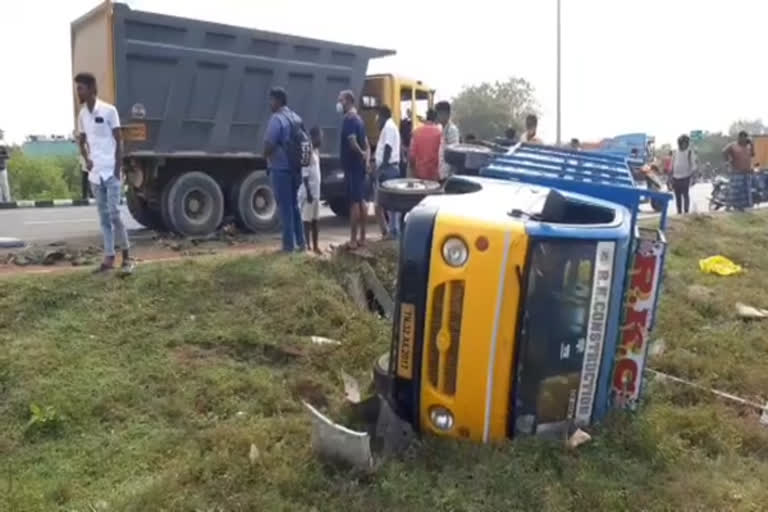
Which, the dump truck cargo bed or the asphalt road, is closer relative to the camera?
the dump truck cargo bed

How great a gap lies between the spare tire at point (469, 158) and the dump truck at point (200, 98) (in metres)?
5.03

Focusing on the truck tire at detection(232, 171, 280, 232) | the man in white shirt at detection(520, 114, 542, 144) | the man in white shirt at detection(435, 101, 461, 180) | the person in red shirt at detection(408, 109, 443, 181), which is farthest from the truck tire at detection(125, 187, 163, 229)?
the man in white shirt at detection(520, 114, 542, 144)

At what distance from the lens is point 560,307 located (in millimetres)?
3504

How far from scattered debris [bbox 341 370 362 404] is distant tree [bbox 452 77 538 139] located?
53.9 m

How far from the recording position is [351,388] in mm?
4426

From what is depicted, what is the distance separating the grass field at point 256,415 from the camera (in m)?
3.38

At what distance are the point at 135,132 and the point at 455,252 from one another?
7356 millimetres

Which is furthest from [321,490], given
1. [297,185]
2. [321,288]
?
[297,185]

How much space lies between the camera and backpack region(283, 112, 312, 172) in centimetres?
704

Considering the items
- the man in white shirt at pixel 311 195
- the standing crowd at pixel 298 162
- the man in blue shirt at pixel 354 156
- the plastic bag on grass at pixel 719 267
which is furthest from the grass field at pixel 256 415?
the plastic bag on grass at pixel 719 267

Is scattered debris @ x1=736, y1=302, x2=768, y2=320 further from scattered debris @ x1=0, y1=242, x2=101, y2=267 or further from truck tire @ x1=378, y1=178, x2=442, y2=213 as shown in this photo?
scattered debris @ x1=0, y1=242, x2=101, y2=267

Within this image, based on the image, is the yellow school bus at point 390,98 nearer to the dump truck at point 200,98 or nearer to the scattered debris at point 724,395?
the dump truck at point 200,98

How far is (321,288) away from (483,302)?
2.98 metres

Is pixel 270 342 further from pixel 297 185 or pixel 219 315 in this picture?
pixel 297 185
